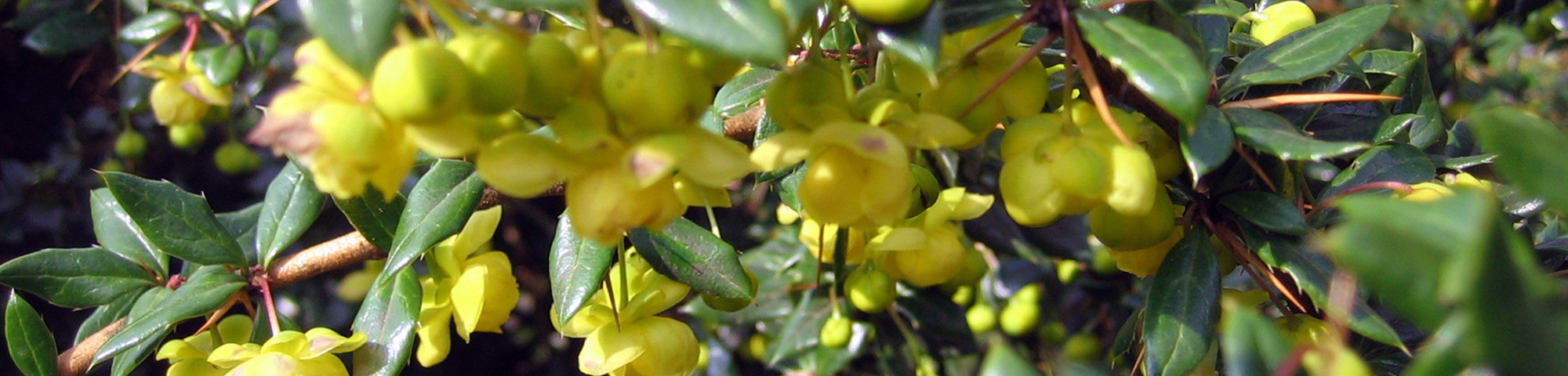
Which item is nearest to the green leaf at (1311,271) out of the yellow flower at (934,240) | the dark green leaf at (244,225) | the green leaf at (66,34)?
the yellow flower at (934,240)

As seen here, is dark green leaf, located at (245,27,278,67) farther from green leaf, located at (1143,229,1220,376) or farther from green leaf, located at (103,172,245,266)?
green leaf, located at (1143,229,1220,376)

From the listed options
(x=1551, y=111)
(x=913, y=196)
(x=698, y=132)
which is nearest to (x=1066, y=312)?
(x=1551, y=111)

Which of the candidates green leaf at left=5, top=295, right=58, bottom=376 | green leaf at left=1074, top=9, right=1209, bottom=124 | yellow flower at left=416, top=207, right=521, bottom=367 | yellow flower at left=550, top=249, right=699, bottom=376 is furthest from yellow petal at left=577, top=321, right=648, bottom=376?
green leaf at left=5, top=295, right=58, bottom=376

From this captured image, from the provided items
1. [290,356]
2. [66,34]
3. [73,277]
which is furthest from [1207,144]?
[66,34]

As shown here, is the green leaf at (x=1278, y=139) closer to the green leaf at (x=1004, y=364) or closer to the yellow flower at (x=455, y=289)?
the green leaf at (x=1004, y=364)

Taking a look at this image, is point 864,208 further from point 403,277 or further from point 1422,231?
point 403,277

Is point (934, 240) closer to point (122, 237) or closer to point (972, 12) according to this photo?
point (972, 12)
